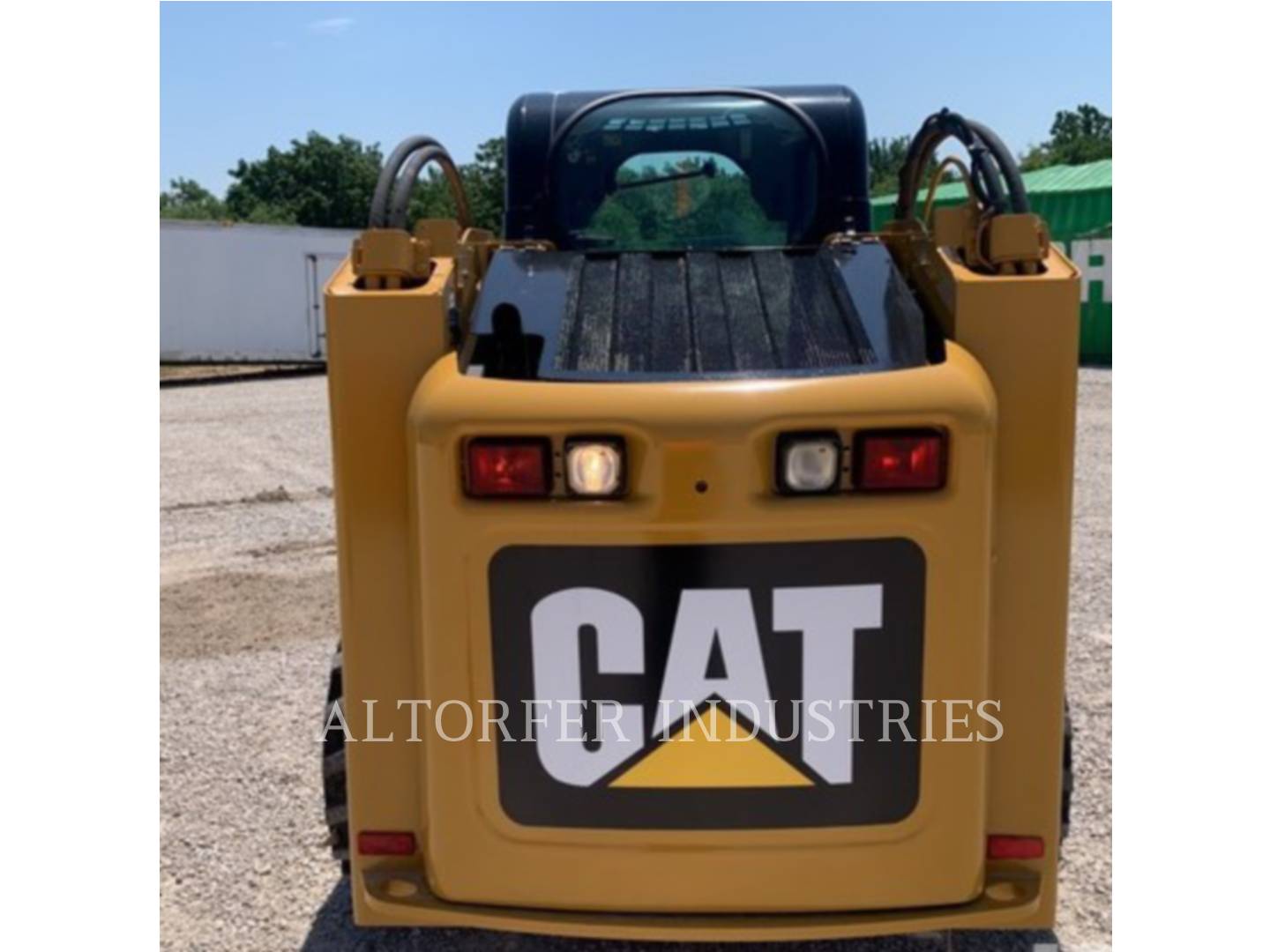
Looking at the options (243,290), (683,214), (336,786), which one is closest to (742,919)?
(336,786)

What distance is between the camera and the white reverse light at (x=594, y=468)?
7.11 feet

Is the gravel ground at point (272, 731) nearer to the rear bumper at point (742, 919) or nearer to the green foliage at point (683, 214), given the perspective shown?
the rear bumper at point (742, 919)

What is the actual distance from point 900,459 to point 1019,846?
87cm

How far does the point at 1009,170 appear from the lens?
97.2 inches

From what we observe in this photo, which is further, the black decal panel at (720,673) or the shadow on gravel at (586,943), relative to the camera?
the shadow on gravel at (586,943)

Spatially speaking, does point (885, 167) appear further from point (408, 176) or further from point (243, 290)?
point (408, 176)

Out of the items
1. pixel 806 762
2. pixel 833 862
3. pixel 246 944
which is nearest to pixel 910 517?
pixel 806 762

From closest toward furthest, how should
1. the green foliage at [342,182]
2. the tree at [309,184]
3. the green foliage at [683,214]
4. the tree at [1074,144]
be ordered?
the green foliage at [683,214] < the green foliage at [342,182] < the tree at [1074,144] < the tree at [309,184]

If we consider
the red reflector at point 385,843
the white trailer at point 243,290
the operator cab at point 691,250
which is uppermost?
the white trailer at point 243,290

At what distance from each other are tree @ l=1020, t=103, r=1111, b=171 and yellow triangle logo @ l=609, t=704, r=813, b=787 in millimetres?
26590

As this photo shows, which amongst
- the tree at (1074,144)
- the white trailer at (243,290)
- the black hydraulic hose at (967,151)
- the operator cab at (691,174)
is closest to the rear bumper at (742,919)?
the black hydraulic hose at (967,151)

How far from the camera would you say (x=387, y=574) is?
7.86ft

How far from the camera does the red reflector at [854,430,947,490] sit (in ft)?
7.07

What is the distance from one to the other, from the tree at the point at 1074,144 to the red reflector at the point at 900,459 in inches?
1042
